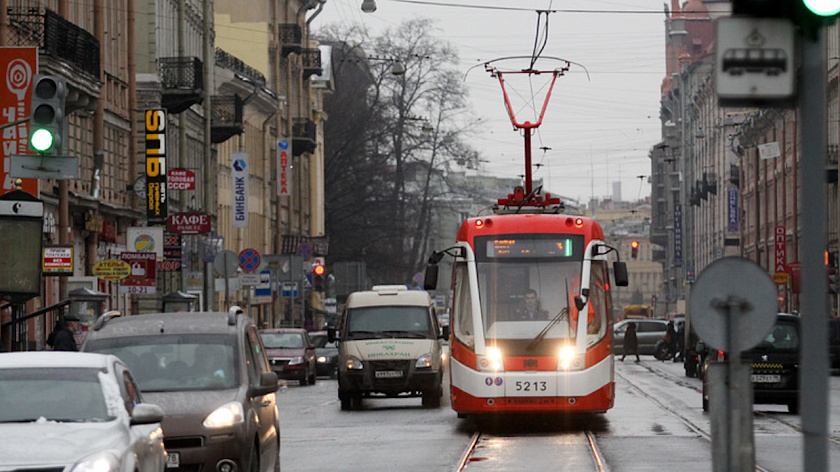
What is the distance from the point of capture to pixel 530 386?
2428 centimetres

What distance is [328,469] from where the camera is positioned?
18406mm

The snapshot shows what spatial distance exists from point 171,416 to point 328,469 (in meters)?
4.33

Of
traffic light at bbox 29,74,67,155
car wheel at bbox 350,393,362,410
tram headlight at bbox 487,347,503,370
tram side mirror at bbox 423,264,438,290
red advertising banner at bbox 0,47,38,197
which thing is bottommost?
car wheel at bbox 350,393,362,410

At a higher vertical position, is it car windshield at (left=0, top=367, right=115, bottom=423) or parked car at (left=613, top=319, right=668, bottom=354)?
car windshield at (left=0, top=367, right=115, bottom=423)

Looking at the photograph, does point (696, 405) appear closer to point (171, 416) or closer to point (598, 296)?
point (598, 296)

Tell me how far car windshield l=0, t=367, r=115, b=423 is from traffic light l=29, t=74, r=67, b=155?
7.00 meters

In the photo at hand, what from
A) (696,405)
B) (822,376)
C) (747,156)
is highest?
(747,156)

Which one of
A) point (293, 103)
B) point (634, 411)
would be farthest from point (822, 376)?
point (293, 103)

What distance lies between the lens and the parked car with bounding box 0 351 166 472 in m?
10.7

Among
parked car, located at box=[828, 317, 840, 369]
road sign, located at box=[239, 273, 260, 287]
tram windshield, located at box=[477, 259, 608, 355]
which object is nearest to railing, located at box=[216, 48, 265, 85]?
road sign, located at box=[239, 273, 260, 287]

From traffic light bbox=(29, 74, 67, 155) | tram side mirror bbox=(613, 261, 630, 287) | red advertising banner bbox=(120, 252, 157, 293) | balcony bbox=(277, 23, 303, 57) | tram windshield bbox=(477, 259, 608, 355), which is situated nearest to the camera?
traffic light bbox=(29, 74, 67, 155)

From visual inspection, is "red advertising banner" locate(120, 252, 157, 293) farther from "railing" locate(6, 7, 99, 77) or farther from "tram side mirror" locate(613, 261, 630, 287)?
"tram side mirror" locate(613, 261, 630, 287)

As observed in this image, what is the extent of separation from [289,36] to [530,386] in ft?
194

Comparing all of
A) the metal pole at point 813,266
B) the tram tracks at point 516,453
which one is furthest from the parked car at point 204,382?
the metal pole at point 813,266
